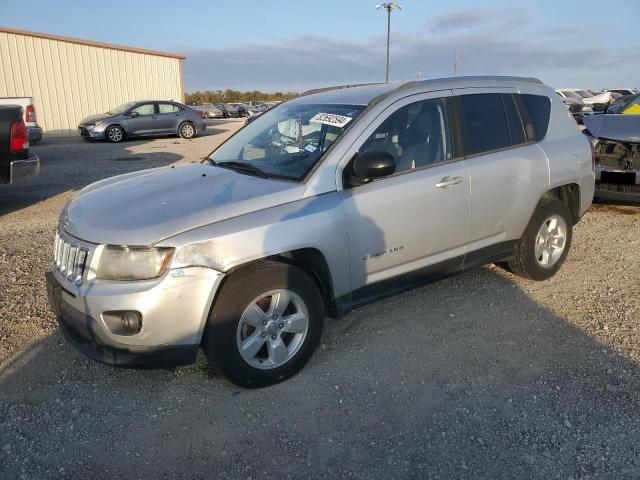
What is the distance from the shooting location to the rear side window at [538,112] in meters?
4.62

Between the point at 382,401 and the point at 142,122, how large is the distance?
1902 cm

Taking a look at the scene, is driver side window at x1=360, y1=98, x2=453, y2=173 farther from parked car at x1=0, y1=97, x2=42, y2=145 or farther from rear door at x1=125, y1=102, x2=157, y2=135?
rear door at x1=125, y1=102, x2=157, y2=135

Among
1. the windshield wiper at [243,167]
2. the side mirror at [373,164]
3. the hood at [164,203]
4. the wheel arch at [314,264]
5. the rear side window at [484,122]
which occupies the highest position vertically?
the rear side window at [484,122]

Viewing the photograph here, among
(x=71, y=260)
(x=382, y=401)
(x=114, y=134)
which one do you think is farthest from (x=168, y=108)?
(x=382, y=401)

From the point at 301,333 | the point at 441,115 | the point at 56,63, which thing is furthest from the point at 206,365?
the point at 56,63

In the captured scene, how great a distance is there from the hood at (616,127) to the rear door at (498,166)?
3327 mm

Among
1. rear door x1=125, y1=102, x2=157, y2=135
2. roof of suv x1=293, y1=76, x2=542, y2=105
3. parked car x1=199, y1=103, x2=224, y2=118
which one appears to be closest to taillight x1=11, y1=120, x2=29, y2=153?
roof of suv x1=293, y1=76, x2=542, y2=105

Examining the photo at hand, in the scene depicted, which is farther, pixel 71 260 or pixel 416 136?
pixel 416 136

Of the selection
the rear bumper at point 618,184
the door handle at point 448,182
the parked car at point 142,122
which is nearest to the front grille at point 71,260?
the door handle at point 448,182

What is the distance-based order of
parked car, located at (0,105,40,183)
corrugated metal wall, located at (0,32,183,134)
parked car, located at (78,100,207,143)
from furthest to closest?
corrugated metal wall, located at (0,32,183,134), parked car, located at (78,100,207,143), parked car, located at (0,105,40,183)

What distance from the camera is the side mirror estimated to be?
3.33 m

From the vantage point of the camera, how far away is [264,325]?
3188mm

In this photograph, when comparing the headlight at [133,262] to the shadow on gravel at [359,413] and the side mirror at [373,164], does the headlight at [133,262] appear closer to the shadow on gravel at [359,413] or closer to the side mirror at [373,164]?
the shadow on gravel at [359,413]

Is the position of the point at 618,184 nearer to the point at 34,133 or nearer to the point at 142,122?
the point at 34,133
